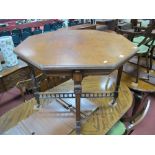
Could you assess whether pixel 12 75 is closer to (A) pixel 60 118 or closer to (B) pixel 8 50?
(B) pixel 8 50

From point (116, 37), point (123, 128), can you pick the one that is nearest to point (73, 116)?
point (123, 128)

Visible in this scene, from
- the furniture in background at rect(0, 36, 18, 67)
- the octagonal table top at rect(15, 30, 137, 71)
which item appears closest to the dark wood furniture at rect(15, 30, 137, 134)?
the octagonal table top at rect(15, 30, 137, 71)

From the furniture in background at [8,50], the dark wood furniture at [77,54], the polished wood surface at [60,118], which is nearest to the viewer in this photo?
the dark wood furniture at [77,54]

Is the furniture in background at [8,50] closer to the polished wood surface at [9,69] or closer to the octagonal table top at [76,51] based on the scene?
the polished wood surface at [9,69]

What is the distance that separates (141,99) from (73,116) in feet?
2.91

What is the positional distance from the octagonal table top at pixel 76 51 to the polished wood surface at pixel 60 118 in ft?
1.87

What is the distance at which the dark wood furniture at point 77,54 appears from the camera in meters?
0.97

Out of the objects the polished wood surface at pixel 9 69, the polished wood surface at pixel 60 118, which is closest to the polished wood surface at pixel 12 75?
the polished wood surface at pixel 9 69

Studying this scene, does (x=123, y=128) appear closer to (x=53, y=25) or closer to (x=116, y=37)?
(x=116, y=37)

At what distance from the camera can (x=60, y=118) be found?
4.67ft

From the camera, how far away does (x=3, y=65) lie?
196cm

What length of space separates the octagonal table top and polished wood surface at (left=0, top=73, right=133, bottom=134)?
571 millimetres

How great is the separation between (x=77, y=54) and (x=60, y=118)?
62 centimetres

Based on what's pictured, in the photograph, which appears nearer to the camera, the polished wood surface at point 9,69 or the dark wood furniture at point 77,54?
the dark wood furniture at point 77,54
